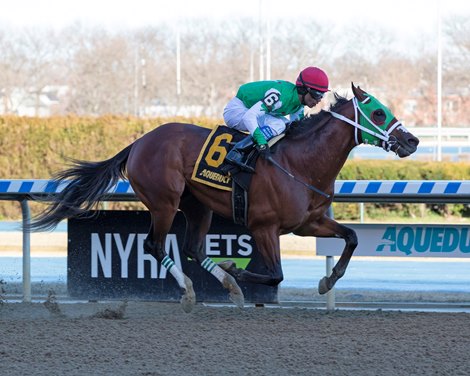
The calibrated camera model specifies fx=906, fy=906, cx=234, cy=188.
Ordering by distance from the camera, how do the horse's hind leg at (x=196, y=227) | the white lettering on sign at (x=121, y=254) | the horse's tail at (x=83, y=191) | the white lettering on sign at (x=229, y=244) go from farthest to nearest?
1. the white lettering on sign at (x=121, y=254)
2. the white lettering on sign at (x=229, y=244)
3. the horse's tail at (x=83, y=191)
4. the horse's hind leg at (x=196, y=227)

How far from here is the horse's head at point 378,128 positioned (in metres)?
6.41

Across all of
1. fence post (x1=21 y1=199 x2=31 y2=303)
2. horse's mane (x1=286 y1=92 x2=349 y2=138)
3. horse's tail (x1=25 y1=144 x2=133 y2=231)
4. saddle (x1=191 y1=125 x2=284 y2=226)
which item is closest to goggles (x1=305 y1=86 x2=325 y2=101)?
horse's mane (x1=286 y1=92 x2=349 y2=138)

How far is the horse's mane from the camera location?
671cm

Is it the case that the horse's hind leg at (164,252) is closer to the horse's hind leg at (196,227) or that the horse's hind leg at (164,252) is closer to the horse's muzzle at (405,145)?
the horse's hind leg at (196,227)

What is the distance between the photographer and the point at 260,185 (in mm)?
6531

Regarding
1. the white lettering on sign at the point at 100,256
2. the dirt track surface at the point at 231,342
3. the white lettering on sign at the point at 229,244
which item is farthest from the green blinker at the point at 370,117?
the white lettering on sign at the point at 100,256

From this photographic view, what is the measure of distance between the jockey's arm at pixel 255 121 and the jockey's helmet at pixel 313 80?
1.12ft

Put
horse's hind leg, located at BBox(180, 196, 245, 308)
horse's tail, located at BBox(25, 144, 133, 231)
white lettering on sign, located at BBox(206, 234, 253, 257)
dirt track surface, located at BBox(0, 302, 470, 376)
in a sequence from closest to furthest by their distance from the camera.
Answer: dirt track surface, located at BBox(0, 302, 470, 376), horse's hind leg, located at BBox(180, 196, 245, 308), horse's tail, located at BBox(25, 144, 133, 231), white lettering on sign, located at BBox(206, 234, 253, 257)

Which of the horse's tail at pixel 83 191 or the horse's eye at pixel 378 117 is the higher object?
the horse's eye at pixel 378 117

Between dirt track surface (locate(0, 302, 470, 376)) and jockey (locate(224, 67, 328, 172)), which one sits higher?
jockey (locate(224, 67, 328, 172))

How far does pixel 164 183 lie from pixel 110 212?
1.05 meters

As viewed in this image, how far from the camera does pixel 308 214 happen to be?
21.6 ft

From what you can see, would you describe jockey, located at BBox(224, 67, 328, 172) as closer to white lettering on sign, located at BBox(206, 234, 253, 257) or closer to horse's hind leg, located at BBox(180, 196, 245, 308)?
horse's hind leg, located at BBox(180, 196, 245, 308)


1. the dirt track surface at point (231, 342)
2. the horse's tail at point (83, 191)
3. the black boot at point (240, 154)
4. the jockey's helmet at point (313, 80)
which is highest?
the jockey's helmet at point (313, 80)
